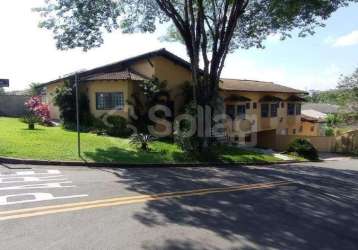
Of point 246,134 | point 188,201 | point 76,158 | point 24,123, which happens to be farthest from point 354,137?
point 188,201

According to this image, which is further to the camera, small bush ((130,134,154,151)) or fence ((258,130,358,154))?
fence ((258,130,358,154))

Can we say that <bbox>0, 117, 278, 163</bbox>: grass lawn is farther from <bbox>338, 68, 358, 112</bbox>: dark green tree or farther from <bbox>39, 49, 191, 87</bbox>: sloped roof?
<bbox>338, 68, 358, 112</bbox>: dark green tree

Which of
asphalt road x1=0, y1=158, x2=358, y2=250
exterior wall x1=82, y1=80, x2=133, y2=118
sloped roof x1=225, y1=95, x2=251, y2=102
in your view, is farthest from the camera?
sloped roof x1=225, y1=95, x2=251, y2=102

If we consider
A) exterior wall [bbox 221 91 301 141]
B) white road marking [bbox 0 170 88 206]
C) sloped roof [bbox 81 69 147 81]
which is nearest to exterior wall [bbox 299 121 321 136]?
exterior wall [bbox 221 91 301 141]

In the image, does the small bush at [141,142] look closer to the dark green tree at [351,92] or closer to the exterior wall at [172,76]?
the exterior wall at [172,76]

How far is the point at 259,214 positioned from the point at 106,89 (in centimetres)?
1986

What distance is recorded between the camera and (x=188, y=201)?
9.04 m

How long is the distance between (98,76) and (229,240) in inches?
854

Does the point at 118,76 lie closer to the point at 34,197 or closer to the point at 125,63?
the point at 125,63

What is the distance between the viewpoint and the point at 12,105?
37.5 meters

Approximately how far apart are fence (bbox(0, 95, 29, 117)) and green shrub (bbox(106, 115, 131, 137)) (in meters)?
14.6

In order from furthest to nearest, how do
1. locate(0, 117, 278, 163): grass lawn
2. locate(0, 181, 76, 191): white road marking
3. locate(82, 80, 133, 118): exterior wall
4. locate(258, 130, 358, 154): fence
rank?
locate(258, 130, 358, 154): fence → locate(82, 80, 133, 118): exterior wall → locate(0, 117, 278, 163): grass lawn → locate(0, 181, 76, 191): white road marking

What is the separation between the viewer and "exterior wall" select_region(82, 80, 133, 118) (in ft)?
85.9

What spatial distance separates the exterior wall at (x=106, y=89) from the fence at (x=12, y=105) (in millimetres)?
12264
